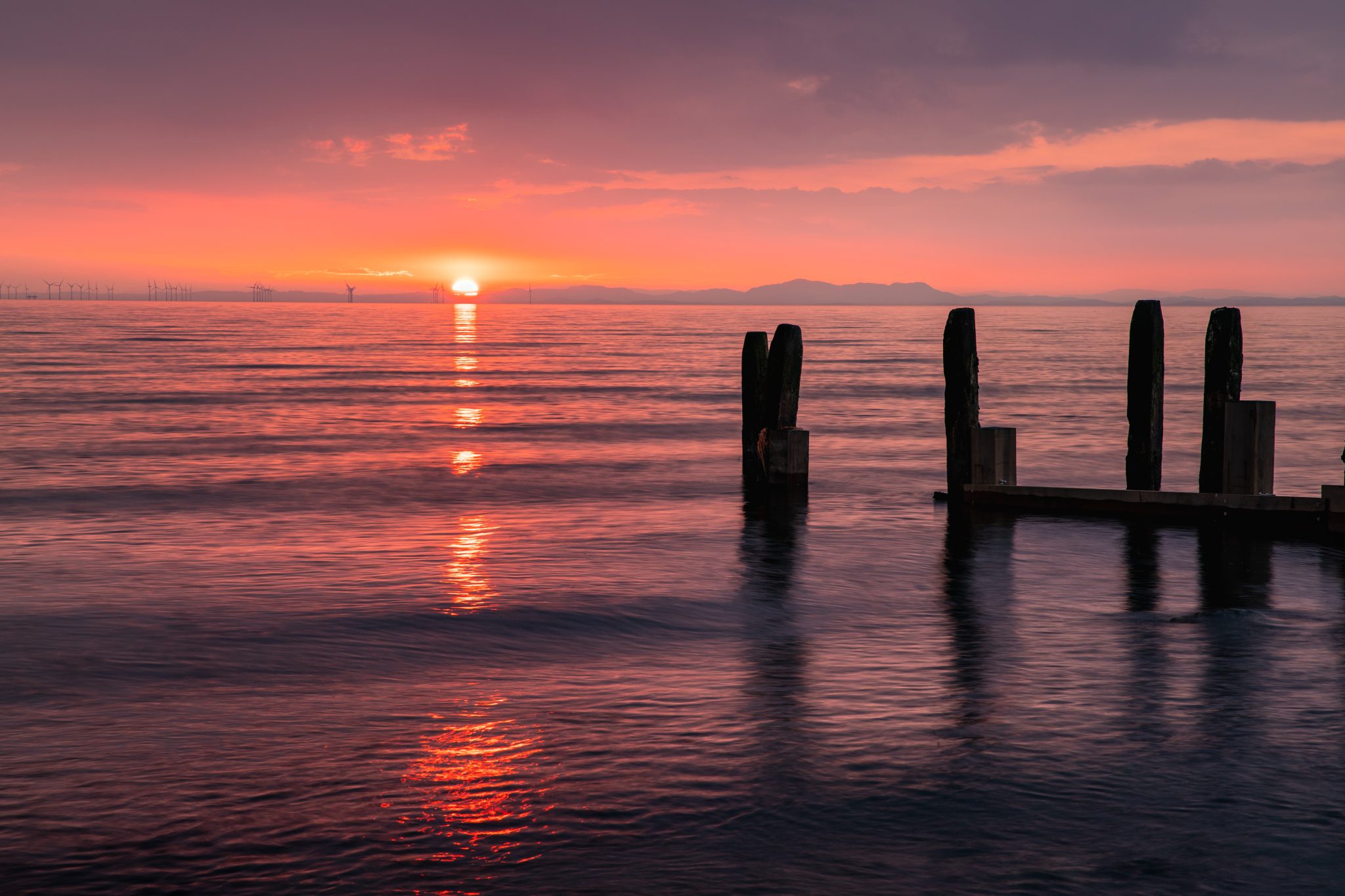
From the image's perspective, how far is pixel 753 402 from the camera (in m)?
22.0

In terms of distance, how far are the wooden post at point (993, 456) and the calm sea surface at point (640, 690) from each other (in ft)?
3.06

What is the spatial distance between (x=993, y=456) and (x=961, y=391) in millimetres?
1086

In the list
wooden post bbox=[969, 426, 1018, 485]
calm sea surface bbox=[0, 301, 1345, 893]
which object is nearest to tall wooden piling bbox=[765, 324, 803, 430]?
calm sea surface bbox=[0, 301, 1345, 893]

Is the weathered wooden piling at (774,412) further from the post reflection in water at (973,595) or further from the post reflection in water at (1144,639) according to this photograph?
the post reflection in water at (1144,639)

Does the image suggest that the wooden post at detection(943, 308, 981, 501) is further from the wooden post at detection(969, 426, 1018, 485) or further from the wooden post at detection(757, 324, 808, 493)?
the wooden post at detection(757, 324, 808, 493)

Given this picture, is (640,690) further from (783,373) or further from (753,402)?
(753,402)

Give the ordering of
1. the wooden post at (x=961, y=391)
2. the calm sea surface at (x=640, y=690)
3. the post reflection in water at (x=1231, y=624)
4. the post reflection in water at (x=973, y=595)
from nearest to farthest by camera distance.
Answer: the calm sea surface at (x=640, y=690) → the post reflection in water at (x=1231, y=624) → the post reflection in water at (x=973, y=595) → the wooden post at (x=961, y=391)

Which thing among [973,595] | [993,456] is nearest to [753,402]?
[993,456]

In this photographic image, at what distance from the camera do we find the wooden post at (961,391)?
18.7 meters

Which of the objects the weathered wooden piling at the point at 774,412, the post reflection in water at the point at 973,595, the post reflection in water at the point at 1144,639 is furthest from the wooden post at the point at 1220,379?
the weathered wooden piling at the point at 774,412

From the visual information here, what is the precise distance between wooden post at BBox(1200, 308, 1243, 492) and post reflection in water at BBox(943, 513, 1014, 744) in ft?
9.04

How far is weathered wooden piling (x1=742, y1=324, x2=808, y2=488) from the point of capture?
67.6 feet

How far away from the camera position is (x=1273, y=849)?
6363 millimetres

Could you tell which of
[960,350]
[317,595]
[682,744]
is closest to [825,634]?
[682,744]
